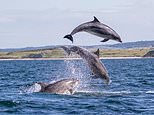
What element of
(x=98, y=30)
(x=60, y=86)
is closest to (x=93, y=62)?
(x=98, y=30)

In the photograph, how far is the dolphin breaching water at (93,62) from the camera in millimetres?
32125

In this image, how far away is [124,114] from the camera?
28641 mm

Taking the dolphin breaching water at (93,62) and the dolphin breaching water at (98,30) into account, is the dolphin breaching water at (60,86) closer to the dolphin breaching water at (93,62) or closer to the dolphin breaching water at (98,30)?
the dolphin breaching water at (93,62)

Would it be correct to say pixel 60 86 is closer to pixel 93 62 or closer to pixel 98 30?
pixel 93 62

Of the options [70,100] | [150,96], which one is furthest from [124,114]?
[150,96]

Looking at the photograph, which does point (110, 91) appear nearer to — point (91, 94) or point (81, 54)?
point (91, 94)

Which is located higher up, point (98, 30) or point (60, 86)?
point (98, 30)

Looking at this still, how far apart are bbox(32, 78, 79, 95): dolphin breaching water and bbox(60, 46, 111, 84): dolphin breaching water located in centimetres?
455

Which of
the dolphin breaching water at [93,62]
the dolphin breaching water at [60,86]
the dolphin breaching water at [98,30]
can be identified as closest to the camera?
the dolphin breaching water at [98,30]

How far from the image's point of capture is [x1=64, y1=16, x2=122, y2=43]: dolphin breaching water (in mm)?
28516

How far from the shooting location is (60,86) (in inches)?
1502

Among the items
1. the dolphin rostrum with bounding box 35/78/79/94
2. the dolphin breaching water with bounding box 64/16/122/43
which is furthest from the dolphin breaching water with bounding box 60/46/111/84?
the dolphin rostrum with bounding box 35/78/79/94

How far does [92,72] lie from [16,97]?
6978 mm

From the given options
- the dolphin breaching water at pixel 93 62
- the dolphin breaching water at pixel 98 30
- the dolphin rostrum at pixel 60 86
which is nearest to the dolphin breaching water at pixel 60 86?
the dolphin rostrum at pixel 60 86
